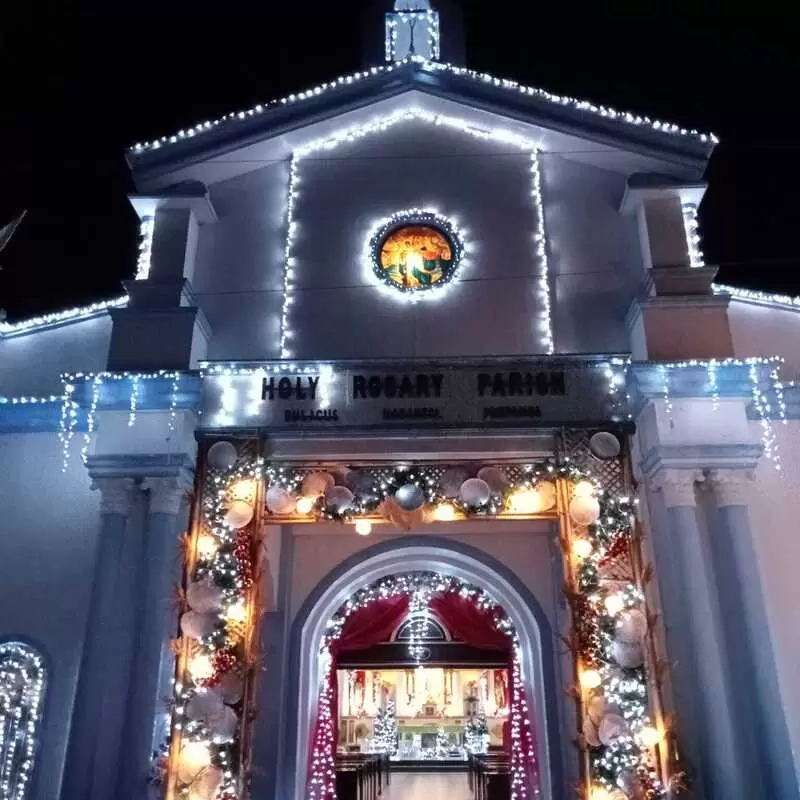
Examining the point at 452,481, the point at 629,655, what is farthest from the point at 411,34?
the point at 629,655

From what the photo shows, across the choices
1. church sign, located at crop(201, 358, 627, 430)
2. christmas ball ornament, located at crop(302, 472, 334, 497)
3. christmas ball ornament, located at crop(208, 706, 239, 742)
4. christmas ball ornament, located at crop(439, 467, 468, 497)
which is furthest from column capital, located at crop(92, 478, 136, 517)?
christmas ball ornament, located at crop(439, 467, 468, 497)

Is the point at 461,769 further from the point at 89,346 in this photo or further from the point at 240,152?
the point at 240,152

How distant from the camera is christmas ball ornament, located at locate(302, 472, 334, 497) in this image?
9.92m

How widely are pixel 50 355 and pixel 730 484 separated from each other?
29.4ft

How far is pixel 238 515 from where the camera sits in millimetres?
9625

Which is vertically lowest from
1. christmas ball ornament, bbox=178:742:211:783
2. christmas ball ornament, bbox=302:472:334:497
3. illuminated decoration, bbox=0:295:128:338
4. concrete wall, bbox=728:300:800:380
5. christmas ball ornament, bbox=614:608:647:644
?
christmas ball ornament, bbox=178:742:211:783

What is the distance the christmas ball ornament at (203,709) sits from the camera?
885 cm

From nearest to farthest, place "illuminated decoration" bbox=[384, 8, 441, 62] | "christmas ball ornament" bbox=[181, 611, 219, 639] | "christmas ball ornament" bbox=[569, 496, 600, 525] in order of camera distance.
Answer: "christmas ball ornament" bbox=[181, 611, 219, 639] < "christmas ball ornament" bbox=[569, 496, 600, 525] < "illuminated decoration" bbox=[384, 8, 441, 62]

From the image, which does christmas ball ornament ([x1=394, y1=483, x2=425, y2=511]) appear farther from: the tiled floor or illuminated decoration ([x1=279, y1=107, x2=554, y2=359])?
the tiled floor

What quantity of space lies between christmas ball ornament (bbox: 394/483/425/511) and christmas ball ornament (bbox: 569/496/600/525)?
174 cm

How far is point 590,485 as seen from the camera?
32.1 feet

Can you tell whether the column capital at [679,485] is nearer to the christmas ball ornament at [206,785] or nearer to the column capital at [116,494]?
the christmas ball ornament at [206,785]

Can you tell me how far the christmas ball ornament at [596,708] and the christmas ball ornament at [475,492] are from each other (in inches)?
95.0

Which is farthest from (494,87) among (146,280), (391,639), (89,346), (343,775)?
(343,775)
